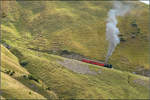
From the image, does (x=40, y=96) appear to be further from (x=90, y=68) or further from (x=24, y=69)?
(x=90, y=68)

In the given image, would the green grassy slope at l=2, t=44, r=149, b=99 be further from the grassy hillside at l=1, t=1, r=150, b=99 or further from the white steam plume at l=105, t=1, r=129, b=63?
the white steam plume at l=105, t=1, r=129, b=63

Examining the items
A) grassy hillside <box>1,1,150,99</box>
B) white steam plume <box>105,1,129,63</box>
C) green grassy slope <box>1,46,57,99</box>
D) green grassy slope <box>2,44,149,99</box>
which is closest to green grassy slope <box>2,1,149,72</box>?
grassy hillside <box>1,1,150,99</box>

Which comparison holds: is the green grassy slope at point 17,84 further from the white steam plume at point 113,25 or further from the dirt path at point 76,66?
the white steam plume at point 113,25

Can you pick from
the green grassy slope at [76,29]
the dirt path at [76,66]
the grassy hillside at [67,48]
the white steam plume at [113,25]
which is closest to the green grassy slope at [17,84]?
the grassy hillside at [67,48]

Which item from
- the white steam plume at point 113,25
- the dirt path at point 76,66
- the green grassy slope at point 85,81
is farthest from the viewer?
the white steam plume at point 113,25

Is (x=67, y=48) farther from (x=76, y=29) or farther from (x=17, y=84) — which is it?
(x=17, y=84)
